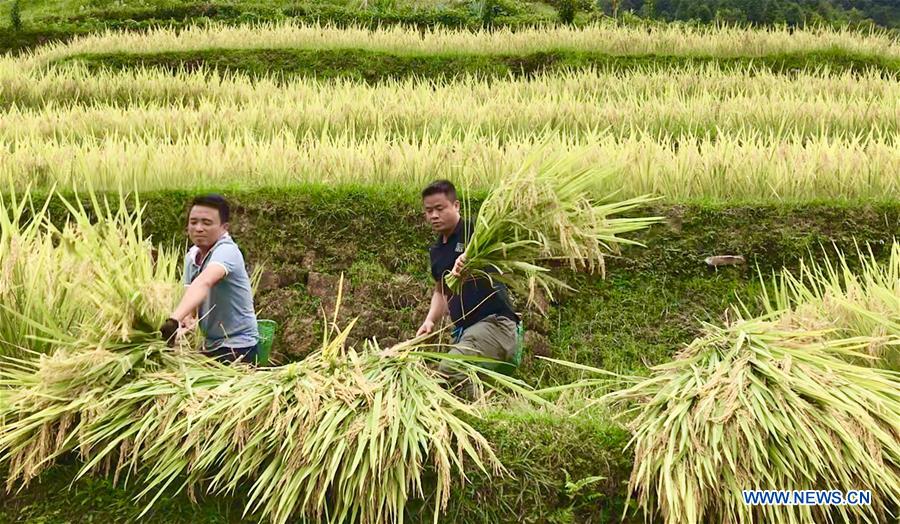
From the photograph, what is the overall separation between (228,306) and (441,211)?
964 millimetres

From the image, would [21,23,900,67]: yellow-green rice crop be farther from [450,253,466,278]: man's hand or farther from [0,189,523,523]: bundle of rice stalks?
[0,189,523,523]: bundle of rice stalks

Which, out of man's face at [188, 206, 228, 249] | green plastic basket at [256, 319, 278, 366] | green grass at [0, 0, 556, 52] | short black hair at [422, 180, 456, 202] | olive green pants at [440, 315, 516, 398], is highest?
green grass at [0, 0, 556, 52]

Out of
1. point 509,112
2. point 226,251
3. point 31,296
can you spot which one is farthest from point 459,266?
point 509,112

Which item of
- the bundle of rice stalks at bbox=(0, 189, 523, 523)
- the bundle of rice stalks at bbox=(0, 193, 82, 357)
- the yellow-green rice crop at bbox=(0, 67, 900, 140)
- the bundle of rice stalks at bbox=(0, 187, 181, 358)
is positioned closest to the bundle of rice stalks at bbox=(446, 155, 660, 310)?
the bundle of rice stalks at bbox=(0, 189, 523, 523)

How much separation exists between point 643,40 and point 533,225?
8.18 metres

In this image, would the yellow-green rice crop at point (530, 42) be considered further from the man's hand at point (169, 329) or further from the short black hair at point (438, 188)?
the man's hand at point (169, 329)

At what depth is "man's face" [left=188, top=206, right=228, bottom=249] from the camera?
3.73 metres

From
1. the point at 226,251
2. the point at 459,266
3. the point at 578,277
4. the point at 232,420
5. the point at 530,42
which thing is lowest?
the point at 578,277

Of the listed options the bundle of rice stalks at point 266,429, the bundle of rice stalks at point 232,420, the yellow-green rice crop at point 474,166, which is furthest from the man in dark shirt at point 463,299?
the yellow-green rice crop at point 474,166

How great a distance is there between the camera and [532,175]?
359 cm

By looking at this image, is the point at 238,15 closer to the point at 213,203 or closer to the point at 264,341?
the point at 264,341

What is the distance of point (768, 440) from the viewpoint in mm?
2916

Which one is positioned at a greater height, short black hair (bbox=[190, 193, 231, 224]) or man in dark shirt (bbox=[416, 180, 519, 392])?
short black hair (bbox=[190, 193, 231, 224])

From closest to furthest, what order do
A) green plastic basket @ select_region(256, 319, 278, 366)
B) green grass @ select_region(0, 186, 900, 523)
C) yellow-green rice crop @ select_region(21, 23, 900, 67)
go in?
green plastic basket @ select_region(256, 319, 278, 366), green grass @ select_region(0, 186, 900, 523), yellow-green rice crop @ select_region(21, 23, 900, 67)
